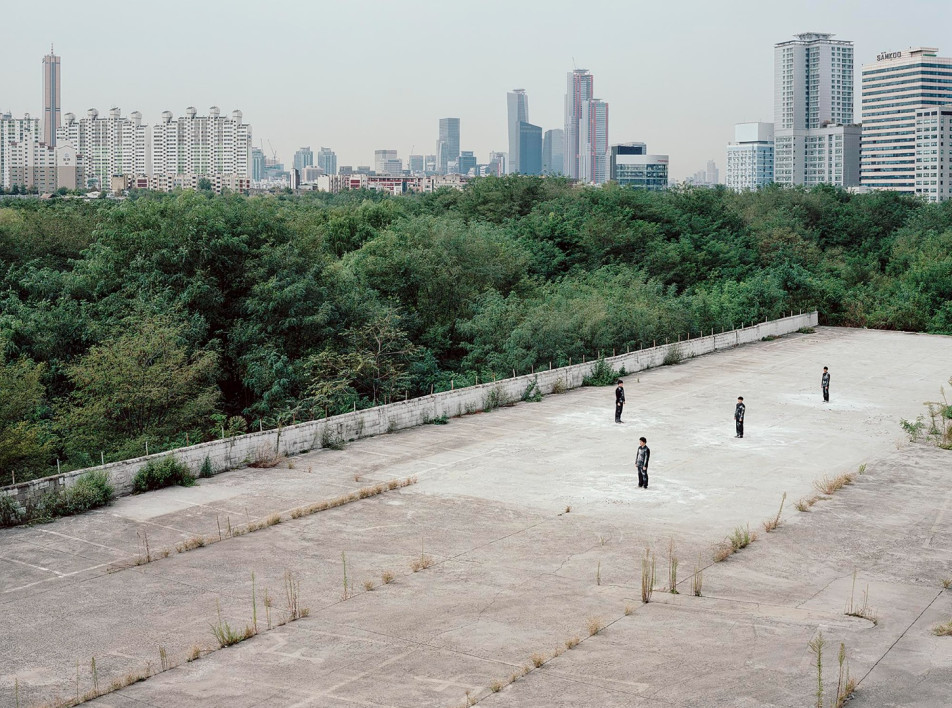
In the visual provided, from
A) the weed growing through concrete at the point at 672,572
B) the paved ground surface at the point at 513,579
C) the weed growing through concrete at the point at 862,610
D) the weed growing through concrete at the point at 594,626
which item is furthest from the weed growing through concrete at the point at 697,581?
the weed growing through concrete at the point at 862,610

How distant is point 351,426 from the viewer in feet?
79.8

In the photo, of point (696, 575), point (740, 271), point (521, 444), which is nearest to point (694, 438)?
point (521, 444)

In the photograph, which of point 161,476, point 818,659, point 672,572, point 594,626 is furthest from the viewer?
point 161,476

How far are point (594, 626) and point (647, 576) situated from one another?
2086 millimetres

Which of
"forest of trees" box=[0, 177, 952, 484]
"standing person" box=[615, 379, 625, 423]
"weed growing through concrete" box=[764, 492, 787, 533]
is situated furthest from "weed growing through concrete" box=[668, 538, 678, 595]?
"forest of trees" box=[0, 177, 952, 484]

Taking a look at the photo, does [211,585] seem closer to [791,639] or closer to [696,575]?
[696,575]

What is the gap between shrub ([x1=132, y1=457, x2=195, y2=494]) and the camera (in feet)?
64.3

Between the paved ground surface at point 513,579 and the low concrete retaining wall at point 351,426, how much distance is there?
518 mm

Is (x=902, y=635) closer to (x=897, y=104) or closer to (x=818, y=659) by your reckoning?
(x=818, y=659)

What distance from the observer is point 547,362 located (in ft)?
113

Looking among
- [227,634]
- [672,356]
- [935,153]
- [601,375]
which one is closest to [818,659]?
[227,634]

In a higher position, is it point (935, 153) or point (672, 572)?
point (935, 153)

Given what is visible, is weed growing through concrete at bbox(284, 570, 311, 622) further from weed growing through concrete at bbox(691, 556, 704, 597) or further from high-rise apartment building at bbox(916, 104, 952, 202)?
high-rise apartment building at bbox(916, 104, 952, 202)

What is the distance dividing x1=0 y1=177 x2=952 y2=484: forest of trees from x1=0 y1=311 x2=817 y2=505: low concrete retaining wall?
3.04 feet
